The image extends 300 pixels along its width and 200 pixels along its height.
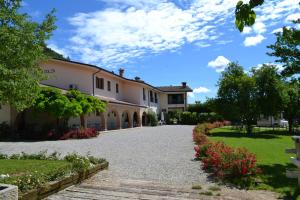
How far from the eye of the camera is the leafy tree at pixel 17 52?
1026cm

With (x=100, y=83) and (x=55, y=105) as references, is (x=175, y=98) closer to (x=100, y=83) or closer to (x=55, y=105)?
(x=100, y=83)

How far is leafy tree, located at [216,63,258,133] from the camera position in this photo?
30825 millimetres

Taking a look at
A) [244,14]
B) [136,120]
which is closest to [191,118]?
[136,120]

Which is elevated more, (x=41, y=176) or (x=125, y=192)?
(x=41, y=176)

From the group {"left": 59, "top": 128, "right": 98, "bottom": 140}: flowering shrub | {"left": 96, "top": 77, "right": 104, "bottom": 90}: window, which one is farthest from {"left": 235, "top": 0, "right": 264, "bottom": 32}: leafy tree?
{"left": 96, "top": 77, "right": 104, "bottom": 90}: window

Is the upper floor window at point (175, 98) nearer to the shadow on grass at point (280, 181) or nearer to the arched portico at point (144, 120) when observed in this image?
the arched portico at point (144, 120)

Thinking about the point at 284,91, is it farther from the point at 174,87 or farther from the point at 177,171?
the point at 174,87

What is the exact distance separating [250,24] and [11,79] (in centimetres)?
901

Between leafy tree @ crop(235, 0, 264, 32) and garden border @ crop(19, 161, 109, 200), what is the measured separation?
17.6ft

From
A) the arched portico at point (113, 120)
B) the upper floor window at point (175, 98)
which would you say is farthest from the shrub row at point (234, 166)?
the upper floor window at point (175, 98)

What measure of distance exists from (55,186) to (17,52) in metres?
4.74

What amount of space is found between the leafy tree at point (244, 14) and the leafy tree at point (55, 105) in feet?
68.3

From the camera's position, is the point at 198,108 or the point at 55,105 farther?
the point at 198,108

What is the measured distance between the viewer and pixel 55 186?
7.86 metres
